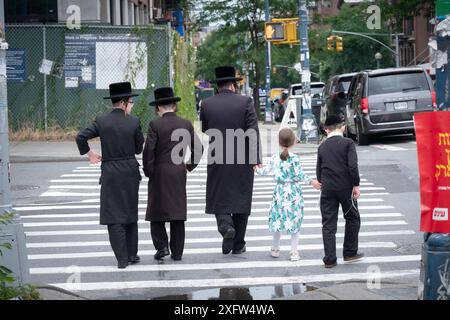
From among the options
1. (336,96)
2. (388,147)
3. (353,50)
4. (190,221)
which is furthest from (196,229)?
(353,50)

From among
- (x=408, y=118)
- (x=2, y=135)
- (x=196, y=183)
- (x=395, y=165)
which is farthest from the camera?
(x=408, y=118)

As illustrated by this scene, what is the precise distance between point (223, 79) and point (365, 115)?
13.8 m

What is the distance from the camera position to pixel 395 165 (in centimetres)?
1878

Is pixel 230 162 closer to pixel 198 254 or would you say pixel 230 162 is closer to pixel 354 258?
pixel 198 254

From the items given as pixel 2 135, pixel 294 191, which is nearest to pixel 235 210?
pixel 294 191

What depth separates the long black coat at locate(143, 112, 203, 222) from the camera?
998cm

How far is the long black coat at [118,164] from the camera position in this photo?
965 cm

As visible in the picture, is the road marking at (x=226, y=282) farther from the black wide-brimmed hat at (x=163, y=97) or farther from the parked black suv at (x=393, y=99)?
the parked black suv at (x=393, y=99)

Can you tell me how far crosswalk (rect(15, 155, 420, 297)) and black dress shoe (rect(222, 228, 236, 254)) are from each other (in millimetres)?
86

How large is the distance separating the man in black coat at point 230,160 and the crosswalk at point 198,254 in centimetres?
41

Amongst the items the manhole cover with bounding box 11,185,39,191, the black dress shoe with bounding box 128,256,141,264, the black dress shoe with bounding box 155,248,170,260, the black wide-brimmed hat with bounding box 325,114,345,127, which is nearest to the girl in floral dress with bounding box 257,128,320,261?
the black wide-brimmed hat with bounding box 325,114,345,127

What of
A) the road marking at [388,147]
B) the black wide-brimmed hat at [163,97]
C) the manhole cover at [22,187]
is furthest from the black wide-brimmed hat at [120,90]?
the road marking at [388,147]

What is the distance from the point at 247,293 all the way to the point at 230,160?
251 cm
